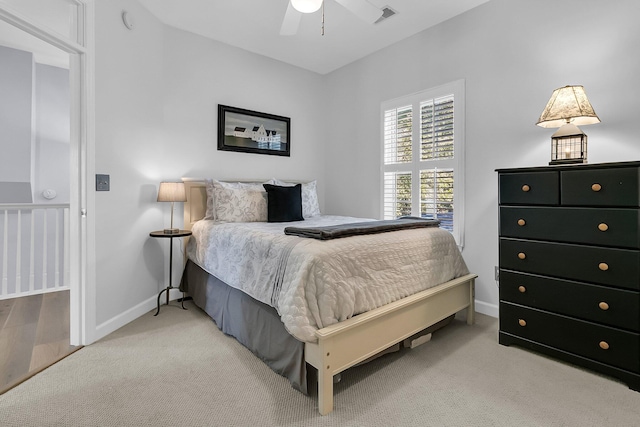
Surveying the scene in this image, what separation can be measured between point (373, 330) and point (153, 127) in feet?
8.56

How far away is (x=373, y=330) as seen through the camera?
178 centimetres

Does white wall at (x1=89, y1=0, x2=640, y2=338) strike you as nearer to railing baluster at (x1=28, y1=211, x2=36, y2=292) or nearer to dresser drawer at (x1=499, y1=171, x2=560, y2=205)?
dresser drawer at (x1=499, y1=171, x2=560, y2=205)

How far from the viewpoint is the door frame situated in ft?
7.14

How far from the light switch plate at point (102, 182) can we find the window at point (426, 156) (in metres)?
2.64

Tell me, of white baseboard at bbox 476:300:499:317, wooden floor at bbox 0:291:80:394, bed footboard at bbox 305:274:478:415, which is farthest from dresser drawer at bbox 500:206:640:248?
wooden floor at bbox 0:291:80:394

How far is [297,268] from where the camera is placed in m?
1.67

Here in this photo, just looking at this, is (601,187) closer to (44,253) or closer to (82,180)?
(82,180)

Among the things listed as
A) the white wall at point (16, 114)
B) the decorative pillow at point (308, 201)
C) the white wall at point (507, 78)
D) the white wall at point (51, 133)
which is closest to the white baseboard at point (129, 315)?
the decorative pillow at point (308, 201)

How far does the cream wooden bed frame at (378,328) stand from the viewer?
1.54 meters

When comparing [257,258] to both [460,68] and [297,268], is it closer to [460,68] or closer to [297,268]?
[297,268]

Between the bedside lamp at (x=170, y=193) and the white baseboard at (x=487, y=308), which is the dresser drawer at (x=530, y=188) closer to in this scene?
the white baseboard at (x=487, y=308)

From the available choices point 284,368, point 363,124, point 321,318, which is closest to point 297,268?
point 321,318

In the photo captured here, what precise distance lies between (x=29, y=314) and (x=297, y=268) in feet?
8.82

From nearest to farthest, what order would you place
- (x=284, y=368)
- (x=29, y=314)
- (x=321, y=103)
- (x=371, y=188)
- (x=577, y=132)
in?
(x=284, y=368)
(x=577, y=132)
(x=29, y=314)
(x=371, y=188)
(x=321, y=103)
